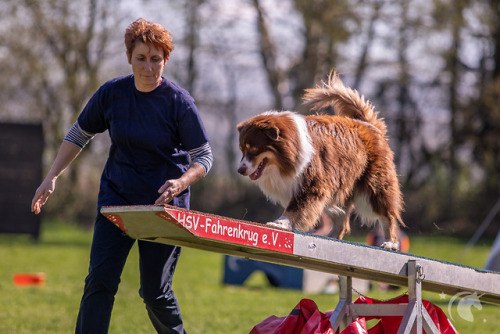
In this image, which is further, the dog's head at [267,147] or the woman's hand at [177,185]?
the dog's head at [267,147]

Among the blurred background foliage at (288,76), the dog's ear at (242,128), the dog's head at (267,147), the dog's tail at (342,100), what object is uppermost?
the blurred background foliage at (288,76)

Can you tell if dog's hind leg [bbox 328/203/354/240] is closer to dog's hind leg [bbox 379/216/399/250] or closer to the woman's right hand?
dog's hind leg [bbox 379/216/399/250]

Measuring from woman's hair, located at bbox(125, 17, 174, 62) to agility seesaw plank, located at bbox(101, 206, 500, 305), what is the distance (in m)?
0.83

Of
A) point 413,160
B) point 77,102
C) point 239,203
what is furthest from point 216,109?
point 413,160

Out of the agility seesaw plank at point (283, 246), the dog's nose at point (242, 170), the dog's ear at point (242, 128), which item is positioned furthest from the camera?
the dog's ear at point (242, 128)

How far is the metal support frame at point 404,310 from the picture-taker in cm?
335

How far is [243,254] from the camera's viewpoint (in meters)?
3.45

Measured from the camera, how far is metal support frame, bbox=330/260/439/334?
11.0 feet

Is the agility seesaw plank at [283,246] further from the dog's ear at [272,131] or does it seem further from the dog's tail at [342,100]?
the dog's tail at [342,100]

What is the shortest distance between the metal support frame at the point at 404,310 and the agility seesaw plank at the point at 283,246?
0.15 ft

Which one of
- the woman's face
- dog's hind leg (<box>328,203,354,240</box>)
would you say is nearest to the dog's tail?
dog's hind leg (<box>328,203,354,240</box>)

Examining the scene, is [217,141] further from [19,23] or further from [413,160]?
[19,23]

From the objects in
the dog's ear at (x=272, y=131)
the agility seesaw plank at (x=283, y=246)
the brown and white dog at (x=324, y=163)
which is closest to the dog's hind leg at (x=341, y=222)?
the brown and white dog at (x=324, y=163)

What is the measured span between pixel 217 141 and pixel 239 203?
2266 millimetres
